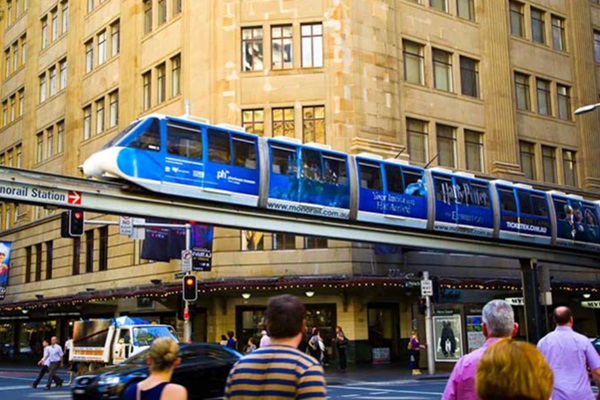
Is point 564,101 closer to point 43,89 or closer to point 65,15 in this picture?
point 65,15

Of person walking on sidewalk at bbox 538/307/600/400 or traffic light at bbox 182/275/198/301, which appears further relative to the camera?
traffic light at bbox 182/275/198/301

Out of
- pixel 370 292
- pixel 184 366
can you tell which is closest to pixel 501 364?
pixel 184 366

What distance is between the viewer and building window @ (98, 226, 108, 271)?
43091mm

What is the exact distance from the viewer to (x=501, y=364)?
3.43 metres

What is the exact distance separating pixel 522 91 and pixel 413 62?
8.48 metres

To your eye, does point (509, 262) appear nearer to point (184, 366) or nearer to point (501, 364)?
point (184, 366)

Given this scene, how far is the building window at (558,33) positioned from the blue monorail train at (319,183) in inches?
598

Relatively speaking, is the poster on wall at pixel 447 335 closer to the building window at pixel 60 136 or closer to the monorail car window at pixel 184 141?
the monorail car window at pixel 184 141

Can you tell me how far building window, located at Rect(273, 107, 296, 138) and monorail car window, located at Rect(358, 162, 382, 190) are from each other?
9.35 meters

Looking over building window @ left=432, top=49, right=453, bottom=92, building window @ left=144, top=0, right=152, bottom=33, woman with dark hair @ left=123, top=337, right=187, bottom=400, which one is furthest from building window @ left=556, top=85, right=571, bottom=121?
woman with dark hair @ left=123, top=337, right=187, bottom=400

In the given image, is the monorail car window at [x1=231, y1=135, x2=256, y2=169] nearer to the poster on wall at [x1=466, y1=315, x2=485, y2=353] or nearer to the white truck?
the white truck

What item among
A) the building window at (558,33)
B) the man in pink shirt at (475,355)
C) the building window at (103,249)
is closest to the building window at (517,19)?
the building window at (558,33)

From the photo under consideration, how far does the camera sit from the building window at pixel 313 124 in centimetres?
3591

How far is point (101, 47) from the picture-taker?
4669 cm
